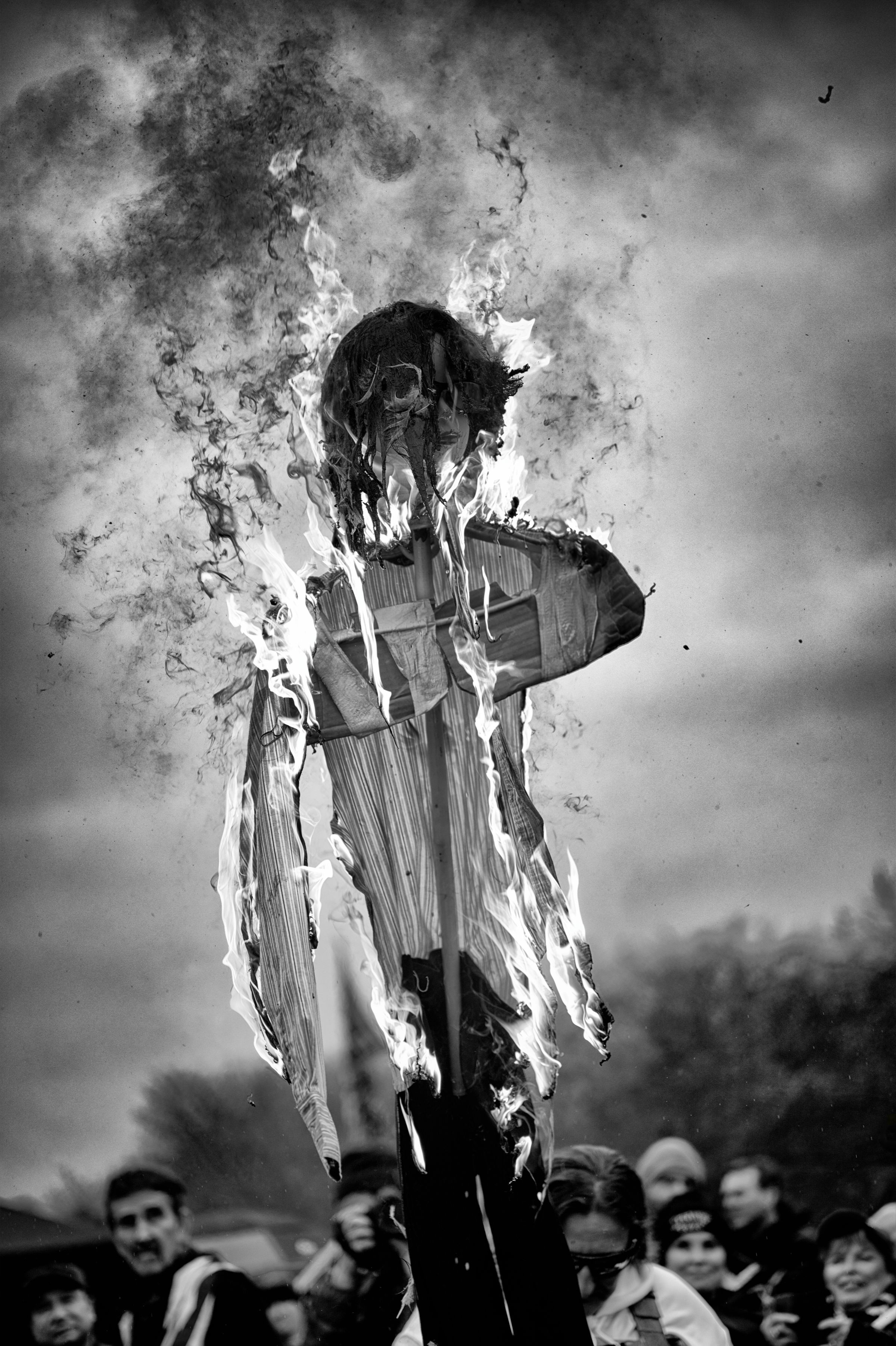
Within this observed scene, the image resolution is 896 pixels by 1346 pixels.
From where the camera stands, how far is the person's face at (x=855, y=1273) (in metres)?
3.50

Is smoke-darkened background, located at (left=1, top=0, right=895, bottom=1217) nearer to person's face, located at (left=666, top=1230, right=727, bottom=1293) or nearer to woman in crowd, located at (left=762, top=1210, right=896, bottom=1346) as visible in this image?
person's face, located at (left=666, top=1230, right=727, bottom=1293)

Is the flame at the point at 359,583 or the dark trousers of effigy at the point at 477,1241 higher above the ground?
the flame at the point at 359,583

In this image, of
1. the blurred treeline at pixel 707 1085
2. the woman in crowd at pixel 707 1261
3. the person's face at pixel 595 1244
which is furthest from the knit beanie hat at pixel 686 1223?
the person's face at pixel 595 1244

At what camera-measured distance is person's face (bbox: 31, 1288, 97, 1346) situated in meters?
3.49

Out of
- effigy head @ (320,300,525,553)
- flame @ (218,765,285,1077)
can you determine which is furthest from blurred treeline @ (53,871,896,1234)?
effigy head @ (320,300,525,553)

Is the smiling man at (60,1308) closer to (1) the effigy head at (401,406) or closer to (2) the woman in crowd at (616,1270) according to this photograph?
(2) the woman in crowd at (616,1270)

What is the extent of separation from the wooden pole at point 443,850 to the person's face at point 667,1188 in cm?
145

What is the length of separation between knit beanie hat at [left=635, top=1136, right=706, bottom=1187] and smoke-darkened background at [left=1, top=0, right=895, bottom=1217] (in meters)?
0.26

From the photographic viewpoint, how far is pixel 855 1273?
355cm

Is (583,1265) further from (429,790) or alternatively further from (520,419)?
(520,419)

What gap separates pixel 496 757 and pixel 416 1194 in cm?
84

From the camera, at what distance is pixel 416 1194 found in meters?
2.51

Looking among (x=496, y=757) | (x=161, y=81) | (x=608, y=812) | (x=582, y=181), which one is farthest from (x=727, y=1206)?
(x=161, y=81)

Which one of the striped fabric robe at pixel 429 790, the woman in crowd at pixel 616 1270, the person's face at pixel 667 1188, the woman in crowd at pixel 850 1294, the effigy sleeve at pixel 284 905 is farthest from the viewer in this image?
the person's face at pixel 667 1188
